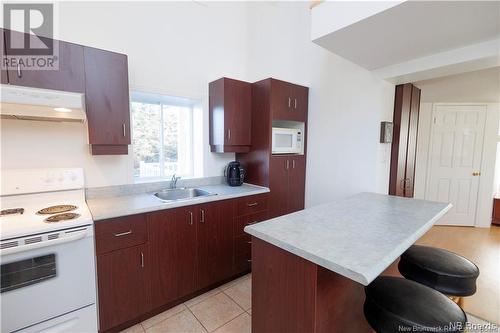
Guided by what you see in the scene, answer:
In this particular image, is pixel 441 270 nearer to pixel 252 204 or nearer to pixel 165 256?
pixel 252 204

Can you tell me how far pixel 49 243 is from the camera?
4.42 feet

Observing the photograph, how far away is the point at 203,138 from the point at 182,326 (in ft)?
6.19

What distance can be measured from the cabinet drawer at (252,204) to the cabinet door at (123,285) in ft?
3.14

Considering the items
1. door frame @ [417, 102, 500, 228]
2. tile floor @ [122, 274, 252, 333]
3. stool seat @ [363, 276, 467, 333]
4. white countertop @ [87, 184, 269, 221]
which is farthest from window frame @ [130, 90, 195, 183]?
door frame @ [417, 102, 500, 228]

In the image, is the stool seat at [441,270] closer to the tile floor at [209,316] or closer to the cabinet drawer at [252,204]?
the tile floor at [209,316]

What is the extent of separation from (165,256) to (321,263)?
4.67ft

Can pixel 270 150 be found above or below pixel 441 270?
above

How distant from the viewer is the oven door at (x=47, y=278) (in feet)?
4.19

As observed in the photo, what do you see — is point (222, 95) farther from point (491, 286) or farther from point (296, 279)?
point (491, 286)

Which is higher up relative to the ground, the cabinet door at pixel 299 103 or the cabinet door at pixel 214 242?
the cabinet door at pixel 299 103

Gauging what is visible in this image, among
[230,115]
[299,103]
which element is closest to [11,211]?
[230,115]

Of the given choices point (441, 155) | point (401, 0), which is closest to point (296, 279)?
point (401, 0)

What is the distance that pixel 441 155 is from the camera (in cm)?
415

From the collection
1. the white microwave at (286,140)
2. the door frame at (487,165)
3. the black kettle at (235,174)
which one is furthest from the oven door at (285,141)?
the door frame at (487,165)
